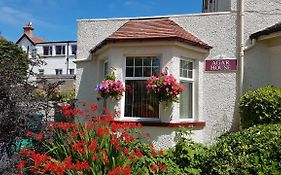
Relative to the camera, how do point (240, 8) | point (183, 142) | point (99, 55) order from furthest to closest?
1. point (99, 55)
2. point (240, 8)
3. point (183, 142)

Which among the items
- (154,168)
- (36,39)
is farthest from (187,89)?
(36,39)

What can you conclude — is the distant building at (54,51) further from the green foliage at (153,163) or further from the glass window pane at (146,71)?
the green foliage at (153,163)

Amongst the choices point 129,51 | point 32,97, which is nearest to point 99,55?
point 129,51

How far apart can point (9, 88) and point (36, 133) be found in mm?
1011

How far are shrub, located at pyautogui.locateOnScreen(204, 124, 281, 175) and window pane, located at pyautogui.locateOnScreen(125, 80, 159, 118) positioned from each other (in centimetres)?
338

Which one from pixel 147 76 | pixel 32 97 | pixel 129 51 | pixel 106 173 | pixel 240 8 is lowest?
pixel 106 173

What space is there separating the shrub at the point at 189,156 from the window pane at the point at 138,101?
2.45m

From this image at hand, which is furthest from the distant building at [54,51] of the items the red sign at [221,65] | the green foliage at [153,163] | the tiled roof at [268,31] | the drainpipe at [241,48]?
the green foliage at [153,163]

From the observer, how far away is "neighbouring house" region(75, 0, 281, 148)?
901 centimetres

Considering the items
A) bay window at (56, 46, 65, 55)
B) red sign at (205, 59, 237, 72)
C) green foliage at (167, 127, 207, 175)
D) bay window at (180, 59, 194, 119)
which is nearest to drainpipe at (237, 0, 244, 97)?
red sign at (205, 59, 237, 72)

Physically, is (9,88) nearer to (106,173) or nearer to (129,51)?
(106,173)

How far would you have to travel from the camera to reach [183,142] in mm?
6715

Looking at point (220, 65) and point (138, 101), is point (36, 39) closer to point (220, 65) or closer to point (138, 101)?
point (138, 101)

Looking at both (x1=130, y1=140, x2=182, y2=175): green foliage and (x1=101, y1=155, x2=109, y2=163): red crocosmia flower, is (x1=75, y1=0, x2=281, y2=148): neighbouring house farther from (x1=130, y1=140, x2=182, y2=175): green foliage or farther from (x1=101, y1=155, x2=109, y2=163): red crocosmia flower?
(x1=101, y1=155, x2=109, y2=163): red crocosmia flower
